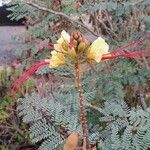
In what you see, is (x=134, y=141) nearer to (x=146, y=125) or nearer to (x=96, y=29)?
(x=146, y=125)

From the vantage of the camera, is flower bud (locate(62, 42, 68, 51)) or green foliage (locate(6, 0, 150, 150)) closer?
flower bud (locate(62, 42, 68, 51))

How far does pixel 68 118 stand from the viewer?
158 cm

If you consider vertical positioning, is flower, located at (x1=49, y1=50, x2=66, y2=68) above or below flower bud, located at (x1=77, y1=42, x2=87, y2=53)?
below

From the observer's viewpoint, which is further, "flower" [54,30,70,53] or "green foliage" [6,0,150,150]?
"green foliage" [6,0,150,150]

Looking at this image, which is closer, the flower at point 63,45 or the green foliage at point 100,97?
the flower at point 63,45

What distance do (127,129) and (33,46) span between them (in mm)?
1054

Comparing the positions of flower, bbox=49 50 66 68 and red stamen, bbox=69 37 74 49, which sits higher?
red stamen, bbox=69 37 74 49

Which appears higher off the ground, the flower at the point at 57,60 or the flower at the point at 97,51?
the flower at the point at 97,51

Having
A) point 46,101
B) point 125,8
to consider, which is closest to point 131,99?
point 125,8

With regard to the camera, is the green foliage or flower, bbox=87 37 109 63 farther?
the green foliage

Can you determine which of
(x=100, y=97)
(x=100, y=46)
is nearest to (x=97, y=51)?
(x=100, y=46)

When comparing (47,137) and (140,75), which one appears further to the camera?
(140,75)

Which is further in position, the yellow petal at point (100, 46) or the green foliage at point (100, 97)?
the green foliage at point (100, 97)

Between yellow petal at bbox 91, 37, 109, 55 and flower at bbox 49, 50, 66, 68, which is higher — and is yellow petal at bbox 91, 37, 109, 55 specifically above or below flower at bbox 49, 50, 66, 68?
above
